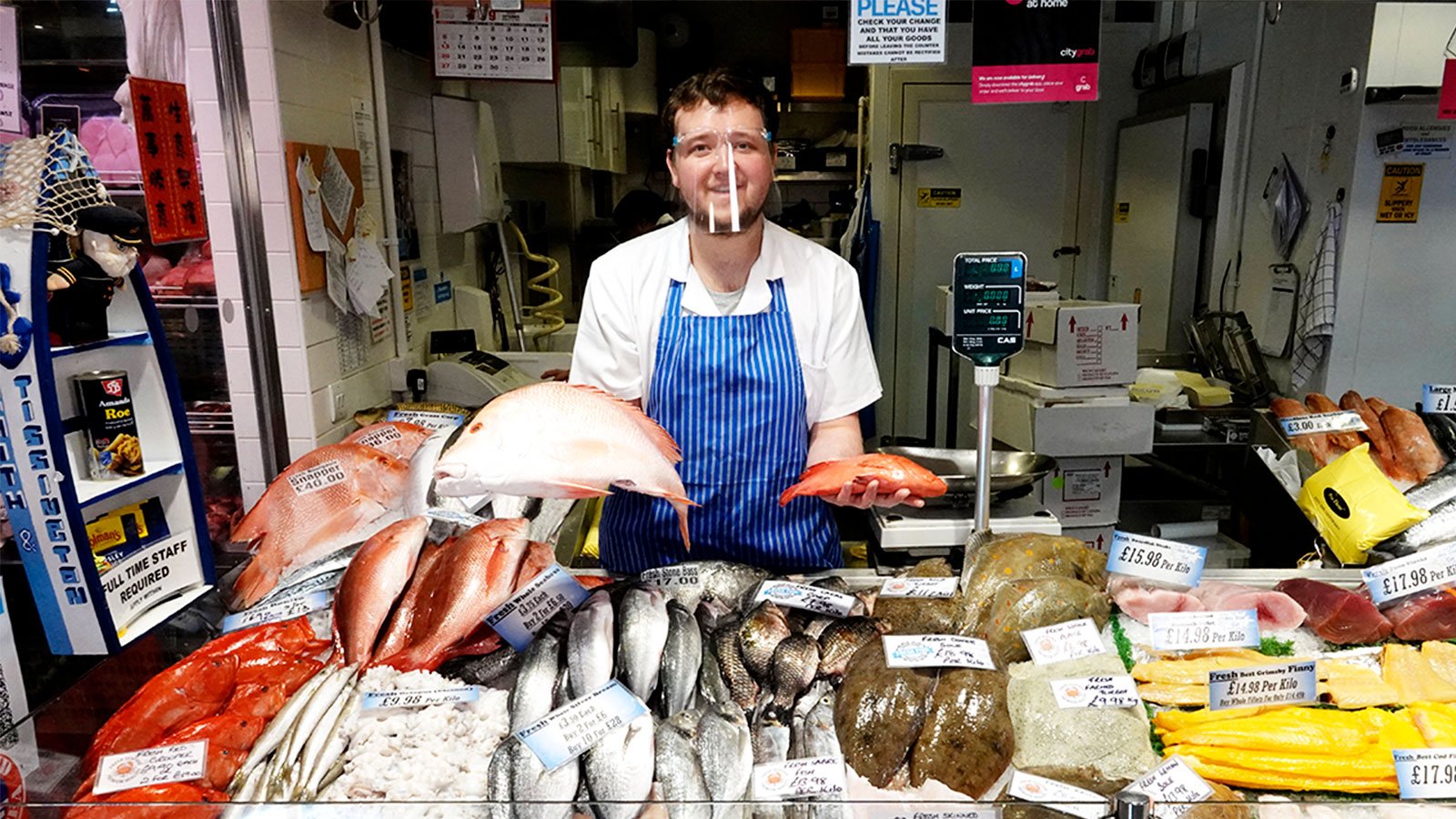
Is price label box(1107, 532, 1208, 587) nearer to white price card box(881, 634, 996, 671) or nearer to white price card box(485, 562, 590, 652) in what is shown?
white price card box(881, 634, 996, 671)

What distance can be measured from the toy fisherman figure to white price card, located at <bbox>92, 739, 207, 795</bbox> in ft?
3.90

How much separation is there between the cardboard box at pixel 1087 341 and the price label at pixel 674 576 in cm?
236

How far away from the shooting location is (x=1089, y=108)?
6297mm

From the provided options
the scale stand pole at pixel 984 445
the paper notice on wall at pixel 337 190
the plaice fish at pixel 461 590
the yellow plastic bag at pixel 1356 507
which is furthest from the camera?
the paper notice on wall at pixel 337 190

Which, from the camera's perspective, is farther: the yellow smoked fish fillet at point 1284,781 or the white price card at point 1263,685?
the white price card at point 1263,685

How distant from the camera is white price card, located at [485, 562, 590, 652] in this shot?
5.49ft

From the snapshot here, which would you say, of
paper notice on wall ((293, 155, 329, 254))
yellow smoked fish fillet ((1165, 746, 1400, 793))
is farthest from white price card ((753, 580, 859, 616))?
paper notice on wall ((293, 155, 329, 254))

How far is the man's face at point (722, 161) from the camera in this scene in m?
2.07

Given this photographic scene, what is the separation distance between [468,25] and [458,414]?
1343 mm

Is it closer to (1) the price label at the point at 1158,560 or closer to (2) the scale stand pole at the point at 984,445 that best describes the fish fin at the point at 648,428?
(2) the scale stand pole at the point at 984,445

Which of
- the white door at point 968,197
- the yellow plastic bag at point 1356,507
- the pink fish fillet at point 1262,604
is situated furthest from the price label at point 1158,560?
the white door at point 968,197

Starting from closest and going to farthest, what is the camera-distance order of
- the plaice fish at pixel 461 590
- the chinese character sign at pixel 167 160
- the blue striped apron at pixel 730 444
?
the plaice fish at pixel 461 590 < the blue striped apron at pixel 730 444 < the chinese character sign at pixel 167 160

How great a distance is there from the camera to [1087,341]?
368cm

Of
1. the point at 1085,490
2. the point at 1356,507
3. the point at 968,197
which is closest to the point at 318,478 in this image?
the point at 1356,507
